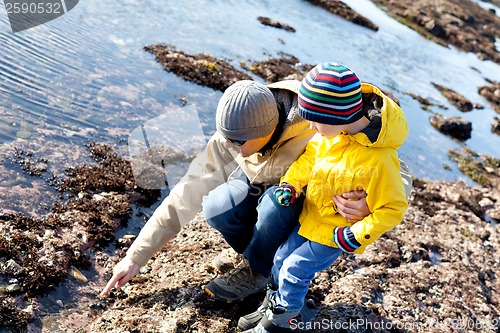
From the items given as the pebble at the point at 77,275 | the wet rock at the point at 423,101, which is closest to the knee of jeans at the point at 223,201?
the pebble at the point at 77,275

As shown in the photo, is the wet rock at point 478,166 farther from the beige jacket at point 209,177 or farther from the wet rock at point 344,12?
the wet rock at point 344,12

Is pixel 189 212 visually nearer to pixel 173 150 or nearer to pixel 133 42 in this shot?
pixel 173 150

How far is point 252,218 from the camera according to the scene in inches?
180

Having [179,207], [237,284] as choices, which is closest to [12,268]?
[179,207]

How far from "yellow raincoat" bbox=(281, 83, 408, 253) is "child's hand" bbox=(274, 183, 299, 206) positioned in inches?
4.7

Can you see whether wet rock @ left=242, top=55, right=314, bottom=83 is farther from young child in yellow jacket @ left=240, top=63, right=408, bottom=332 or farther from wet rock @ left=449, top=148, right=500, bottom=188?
young child in yellow jacket @ left=240, top=63, right=408, bottom=332

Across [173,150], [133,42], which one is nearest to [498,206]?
[173,150]

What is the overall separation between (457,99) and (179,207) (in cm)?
2076

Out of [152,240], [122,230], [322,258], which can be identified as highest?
[322,258]

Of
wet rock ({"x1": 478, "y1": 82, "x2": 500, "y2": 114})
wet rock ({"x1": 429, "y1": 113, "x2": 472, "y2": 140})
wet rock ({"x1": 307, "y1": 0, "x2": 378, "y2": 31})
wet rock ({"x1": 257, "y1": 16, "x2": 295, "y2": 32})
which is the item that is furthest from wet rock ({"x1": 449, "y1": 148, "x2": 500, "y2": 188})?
wet rock ({"x1": 307, "y1": 0, "x2": 378, "y2": 31})

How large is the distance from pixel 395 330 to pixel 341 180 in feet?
8.27

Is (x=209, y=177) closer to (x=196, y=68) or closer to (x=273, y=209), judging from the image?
(x=273, y=209)

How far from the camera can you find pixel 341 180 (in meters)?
3.80

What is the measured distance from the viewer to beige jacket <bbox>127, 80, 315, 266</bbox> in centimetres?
411
